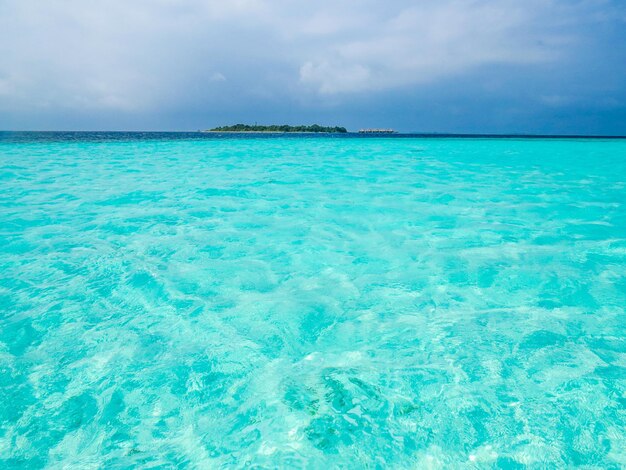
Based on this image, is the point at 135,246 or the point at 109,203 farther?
the point at 109,203

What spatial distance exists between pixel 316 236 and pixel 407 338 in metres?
3.06

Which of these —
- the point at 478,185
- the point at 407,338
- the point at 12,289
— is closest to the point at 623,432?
the point at 407,338

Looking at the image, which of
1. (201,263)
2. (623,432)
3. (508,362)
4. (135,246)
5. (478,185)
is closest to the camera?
(623,432)

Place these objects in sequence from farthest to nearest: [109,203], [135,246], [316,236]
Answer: [109,203] < [316,236] < [135,246]

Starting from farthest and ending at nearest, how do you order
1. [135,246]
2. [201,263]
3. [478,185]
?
[478,185]
[135,246]
[201,263]

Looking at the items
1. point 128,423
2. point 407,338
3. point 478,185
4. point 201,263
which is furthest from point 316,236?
point 478,185

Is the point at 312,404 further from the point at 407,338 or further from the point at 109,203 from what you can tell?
the point at 109,203

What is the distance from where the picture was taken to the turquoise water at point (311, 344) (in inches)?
78.1

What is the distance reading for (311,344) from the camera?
2.94 m

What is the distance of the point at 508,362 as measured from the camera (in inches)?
104

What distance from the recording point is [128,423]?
212cm

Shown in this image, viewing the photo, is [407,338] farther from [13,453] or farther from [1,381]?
[1,381]

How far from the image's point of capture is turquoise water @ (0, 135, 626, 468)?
1.98 metres

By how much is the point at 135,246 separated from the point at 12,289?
Result: 1.61m
